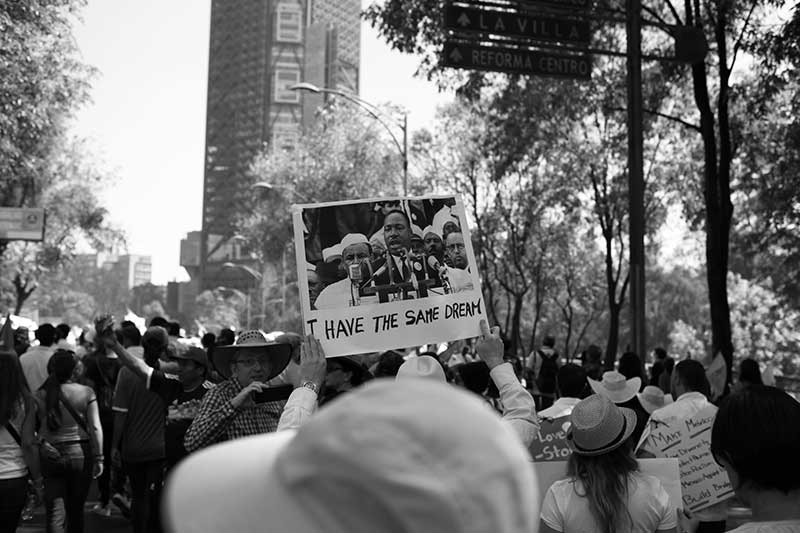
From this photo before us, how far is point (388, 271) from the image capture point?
4598 mm

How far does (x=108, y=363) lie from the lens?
37.3 feet

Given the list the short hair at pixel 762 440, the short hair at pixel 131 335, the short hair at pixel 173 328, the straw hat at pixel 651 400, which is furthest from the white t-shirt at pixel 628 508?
the short hair at pixel 173 328

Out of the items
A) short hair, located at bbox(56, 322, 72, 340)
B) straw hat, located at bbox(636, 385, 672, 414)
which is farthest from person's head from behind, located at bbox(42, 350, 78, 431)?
short hair, located at bbox(56, 322, 72, 340)

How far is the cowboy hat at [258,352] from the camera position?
564cm

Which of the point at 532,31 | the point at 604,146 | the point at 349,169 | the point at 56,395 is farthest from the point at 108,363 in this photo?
the point at 349,169

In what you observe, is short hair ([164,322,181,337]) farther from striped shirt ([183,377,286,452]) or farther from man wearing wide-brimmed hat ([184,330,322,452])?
striped shirt ([183,377,286,452])

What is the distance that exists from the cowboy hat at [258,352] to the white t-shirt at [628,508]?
7.59ft

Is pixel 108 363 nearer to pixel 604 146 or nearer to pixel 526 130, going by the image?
pixel 526 130

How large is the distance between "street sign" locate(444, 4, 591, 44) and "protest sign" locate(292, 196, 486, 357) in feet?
21.8

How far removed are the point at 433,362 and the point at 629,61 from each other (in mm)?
8723

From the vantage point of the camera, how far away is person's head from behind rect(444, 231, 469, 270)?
15.3 ft

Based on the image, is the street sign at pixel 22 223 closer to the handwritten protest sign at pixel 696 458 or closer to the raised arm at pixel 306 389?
the handwritten protest sign at pixel 696 458

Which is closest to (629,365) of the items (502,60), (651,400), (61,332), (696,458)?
(651,400)

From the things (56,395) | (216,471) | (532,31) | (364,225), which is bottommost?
(56,395)
